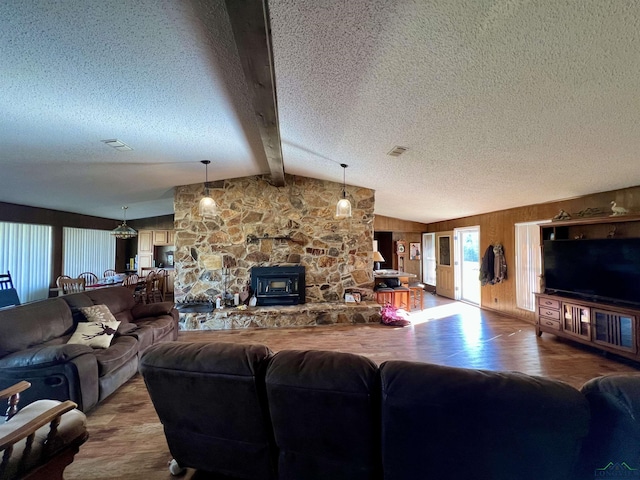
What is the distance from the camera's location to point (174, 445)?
5.07ft

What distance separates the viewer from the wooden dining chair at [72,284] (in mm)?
5129

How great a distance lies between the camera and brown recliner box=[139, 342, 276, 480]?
4.23 ft

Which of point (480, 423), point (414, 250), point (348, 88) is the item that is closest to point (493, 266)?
point (414, 250)

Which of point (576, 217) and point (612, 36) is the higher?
point (612, 36)

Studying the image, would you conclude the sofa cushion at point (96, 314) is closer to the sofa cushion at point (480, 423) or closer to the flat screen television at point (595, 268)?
the sofa cushion at point (480, 423)

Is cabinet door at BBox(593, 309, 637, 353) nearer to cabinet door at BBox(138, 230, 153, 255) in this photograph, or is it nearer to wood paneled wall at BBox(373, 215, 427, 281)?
wood paneled wall at BBox(373, 215, 427, 281)

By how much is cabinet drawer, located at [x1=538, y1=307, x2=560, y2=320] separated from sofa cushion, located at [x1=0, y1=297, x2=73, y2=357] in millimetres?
6082

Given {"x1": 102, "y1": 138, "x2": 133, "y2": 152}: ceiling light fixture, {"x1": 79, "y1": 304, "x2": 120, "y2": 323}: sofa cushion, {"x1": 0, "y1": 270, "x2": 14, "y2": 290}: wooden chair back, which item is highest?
{"x1": 102, "y1": 138, "x2": 133, "y2": 152}: ceiling light fixture

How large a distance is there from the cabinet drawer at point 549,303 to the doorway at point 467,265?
236cm

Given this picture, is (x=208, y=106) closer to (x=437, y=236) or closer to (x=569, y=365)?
(x=569, y=365)

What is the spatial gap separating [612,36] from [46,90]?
3666mm

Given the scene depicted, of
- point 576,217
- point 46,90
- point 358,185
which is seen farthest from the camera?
point 358,185

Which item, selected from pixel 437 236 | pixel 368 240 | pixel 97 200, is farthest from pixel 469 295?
pixel 97 200

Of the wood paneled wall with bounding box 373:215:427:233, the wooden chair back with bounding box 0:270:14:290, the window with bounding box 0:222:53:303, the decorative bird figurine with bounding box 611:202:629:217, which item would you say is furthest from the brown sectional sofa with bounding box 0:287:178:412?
the wood paneled wall with bounding box 373:215:427:233
